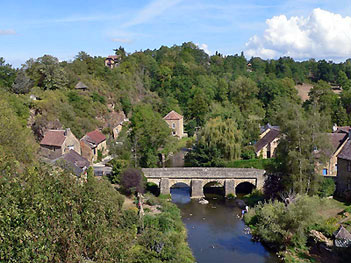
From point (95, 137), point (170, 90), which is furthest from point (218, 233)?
point (170, 90)

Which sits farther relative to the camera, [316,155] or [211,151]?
[211,151]

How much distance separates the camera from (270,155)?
44.2 metres

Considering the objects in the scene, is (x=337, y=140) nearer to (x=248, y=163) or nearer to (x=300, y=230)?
(x=248, y=163)

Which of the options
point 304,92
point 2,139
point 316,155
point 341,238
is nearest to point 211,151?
point 316,155

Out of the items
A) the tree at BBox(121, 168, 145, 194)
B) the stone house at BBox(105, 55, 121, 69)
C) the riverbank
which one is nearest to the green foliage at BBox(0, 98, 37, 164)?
the tree at BBox(121, 168, 145, 194)

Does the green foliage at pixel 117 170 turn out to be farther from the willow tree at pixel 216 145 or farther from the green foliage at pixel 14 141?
the green foliage at pixel 14 141

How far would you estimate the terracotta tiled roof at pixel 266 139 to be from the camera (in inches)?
1743

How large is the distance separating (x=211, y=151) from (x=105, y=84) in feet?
95.2

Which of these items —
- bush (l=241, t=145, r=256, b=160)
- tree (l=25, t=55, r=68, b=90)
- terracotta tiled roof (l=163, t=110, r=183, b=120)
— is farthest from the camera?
terracotta tiled roof (l=163, t=110, r=183, b=120)

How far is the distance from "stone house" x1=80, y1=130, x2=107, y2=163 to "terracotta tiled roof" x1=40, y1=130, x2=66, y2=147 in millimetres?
3604

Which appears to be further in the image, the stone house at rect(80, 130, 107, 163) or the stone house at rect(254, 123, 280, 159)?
the stone house at rect(254, 123, 280, 159)

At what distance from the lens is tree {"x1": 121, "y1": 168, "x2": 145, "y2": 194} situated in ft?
105

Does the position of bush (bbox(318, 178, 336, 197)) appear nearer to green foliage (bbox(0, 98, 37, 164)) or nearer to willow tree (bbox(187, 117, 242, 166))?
willow tree (bbox(187, 117, 242, 166))

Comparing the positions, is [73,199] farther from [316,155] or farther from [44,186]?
[316,155]
